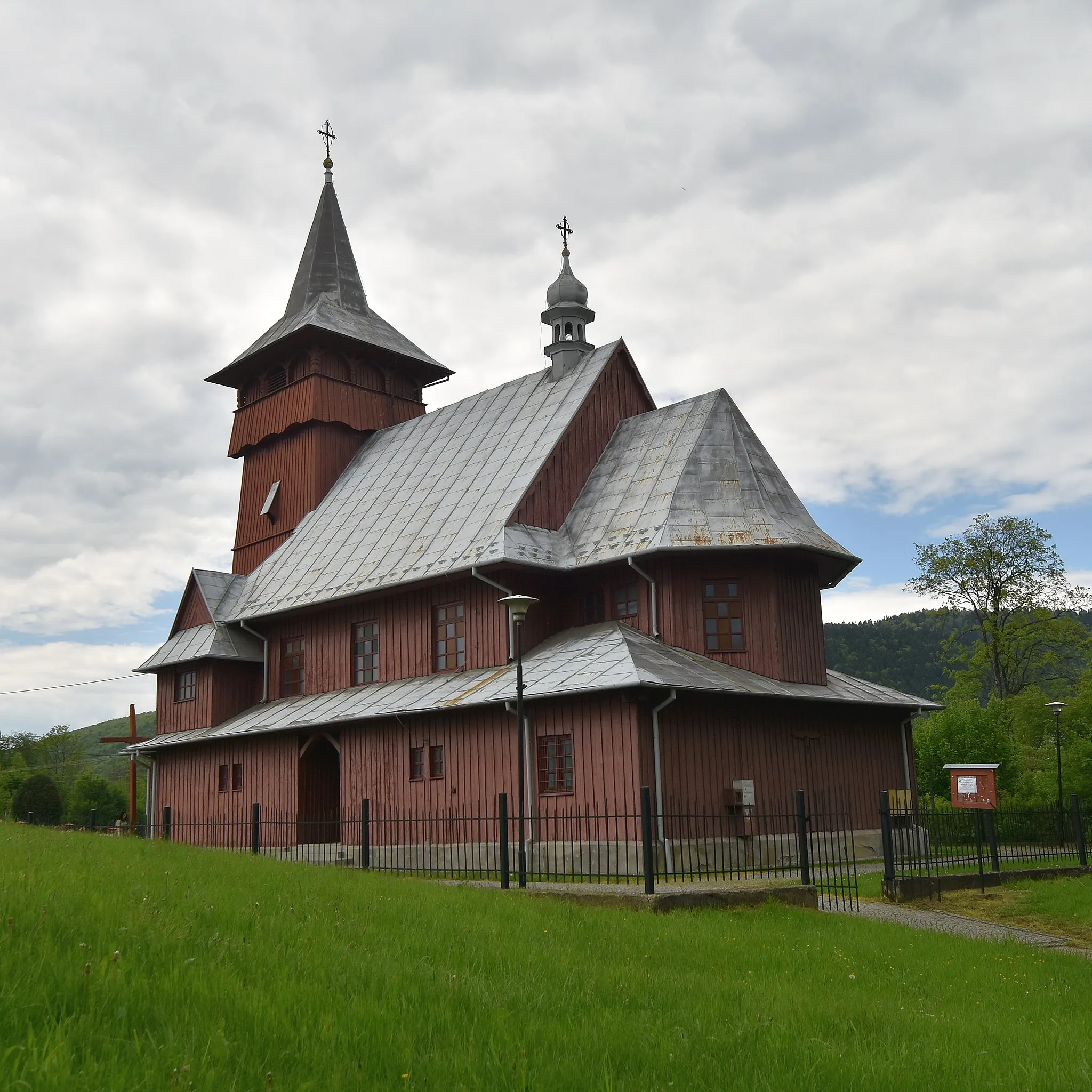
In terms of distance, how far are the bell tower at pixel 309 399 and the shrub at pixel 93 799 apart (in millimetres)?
34372

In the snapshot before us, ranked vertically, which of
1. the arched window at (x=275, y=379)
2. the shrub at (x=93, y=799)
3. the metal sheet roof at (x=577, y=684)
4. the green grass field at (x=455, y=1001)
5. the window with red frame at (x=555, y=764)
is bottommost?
the shrub at (x=93, y=799)

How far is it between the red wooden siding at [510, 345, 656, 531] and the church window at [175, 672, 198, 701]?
11.0 m

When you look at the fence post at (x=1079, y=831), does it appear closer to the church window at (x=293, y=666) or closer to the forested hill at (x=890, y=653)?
the church window at (x=293, y=666)

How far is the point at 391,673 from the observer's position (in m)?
24.7

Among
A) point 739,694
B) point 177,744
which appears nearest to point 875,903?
point 739,694

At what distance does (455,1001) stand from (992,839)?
1406 centimetres

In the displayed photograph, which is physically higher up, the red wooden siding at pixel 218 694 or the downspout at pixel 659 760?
the red wooden siding at pixel 218 694

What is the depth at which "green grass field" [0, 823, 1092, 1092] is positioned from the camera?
4.76 meters

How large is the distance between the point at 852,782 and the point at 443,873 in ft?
27.9

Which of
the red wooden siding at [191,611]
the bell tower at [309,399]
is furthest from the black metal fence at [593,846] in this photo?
the bell tower at [309,399]

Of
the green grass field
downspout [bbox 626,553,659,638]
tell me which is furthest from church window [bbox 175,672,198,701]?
the green grass field

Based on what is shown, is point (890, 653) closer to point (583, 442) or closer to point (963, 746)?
point (963, 746)

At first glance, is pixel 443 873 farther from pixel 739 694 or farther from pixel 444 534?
pixel 444 534

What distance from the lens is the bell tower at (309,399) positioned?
1253 inches
